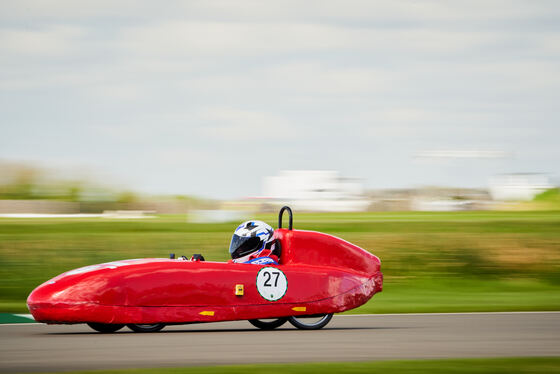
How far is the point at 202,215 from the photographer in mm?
28562

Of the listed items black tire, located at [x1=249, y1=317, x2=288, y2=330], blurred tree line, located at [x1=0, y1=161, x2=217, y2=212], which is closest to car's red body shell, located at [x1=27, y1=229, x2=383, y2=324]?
black tire, located at [x1=249, y1=317, x2=288, y2=330]

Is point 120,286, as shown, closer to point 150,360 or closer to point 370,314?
point 150,360

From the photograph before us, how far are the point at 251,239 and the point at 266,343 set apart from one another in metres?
1.70

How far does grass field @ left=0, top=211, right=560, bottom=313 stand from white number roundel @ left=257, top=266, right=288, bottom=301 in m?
3.91

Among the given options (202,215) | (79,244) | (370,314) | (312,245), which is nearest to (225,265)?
(312,245)

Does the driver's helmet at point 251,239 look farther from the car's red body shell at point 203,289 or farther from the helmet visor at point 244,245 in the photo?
the car's red body shell at point 203,289

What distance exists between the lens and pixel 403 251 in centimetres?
2162

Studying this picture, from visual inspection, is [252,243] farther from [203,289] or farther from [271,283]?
[203,289]

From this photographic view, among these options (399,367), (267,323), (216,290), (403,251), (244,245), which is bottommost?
(403,251)

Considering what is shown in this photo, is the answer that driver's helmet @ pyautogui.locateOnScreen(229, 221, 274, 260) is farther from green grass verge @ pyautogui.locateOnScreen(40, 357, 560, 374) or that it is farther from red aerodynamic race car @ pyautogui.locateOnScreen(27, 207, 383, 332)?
green grass verge @ pyautogui.locateOnScreen(40, 357, 560, 374)

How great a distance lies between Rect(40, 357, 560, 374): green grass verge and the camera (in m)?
Result: 6.54

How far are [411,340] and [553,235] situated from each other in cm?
1622

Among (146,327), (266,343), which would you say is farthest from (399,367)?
(146,327)

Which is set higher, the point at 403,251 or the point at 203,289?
the point at 203,289
